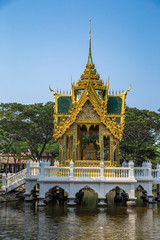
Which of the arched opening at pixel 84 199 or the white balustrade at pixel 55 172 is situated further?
the arched opening at pixel 84 199

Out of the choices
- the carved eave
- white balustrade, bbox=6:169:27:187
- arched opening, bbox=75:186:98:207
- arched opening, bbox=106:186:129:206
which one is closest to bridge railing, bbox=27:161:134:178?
the carved eave

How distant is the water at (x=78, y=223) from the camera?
37.6ft

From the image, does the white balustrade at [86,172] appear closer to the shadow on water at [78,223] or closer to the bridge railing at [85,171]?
the bridge railing at [85,171]

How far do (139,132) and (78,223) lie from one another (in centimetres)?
2379

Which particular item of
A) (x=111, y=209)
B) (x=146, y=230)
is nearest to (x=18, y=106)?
(x=111, y=209)

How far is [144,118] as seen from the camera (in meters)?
34.9

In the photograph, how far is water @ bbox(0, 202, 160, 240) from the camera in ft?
37.6

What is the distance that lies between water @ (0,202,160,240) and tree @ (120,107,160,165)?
17.3 m

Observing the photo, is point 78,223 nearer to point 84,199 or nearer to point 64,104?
point 64,104

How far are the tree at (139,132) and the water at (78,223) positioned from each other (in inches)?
682

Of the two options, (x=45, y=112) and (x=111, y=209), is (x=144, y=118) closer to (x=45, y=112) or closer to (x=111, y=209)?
(x=45, y=112)

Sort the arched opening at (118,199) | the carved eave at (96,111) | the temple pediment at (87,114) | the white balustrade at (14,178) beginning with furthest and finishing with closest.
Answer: the white balustrade at (14,178) → the arched opening at (118,199) → the temple pediment at (87,114) → the carved eave at (96,111)

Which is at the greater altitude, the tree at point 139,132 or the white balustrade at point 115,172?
the tree at point 139,132

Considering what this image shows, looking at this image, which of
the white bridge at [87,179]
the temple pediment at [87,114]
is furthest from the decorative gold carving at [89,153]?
the white bridge at [87,179]
